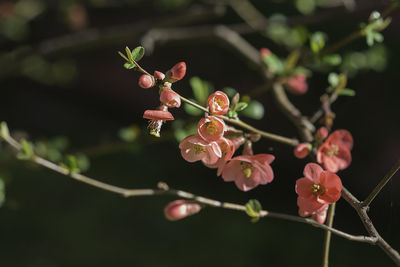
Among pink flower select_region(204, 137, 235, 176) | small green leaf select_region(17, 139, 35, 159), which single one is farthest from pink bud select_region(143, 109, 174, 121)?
small green leaf select_region(17, 139, 35, 159)

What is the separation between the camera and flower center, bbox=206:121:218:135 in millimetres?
690

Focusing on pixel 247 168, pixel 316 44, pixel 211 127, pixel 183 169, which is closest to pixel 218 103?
pixel 211 127

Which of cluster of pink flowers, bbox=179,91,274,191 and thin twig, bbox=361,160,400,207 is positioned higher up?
cluster of pink flowers, bbox=179,91,274,191

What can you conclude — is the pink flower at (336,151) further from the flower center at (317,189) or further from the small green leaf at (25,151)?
the small green leaf at (25,151)

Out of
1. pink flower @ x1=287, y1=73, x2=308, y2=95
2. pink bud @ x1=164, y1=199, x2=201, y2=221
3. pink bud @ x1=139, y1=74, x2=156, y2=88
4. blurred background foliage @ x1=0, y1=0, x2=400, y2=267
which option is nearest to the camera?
pink bud @ x1=139, y1=74, x2=156, y2=88

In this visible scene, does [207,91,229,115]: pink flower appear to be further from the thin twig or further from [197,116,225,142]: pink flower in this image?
the thin twig

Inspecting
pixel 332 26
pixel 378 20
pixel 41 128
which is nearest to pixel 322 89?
pixel 332 26

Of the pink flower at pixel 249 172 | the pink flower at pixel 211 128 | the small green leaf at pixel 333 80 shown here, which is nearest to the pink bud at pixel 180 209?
the pink flower at pixel 249 172

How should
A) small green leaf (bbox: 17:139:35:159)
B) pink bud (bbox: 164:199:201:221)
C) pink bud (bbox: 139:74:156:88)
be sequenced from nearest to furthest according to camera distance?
pink bud (bbox: 139:74:156:88), pink bud (bbox: 164:199:201:221), small green leaf (bbox: 17:139:35:159)

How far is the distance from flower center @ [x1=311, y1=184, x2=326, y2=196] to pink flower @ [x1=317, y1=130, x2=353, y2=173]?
0.10 metres

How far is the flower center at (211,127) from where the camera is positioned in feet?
2.26

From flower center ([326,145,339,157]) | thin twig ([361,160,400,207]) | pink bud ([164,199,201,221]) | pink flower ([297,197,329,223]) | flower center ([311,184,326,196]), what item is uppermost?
flower center ([326,145,339,157])

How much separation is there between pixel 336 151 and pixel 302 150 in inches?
2.8

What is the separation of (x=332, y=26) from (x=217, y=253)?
5.69 feet
